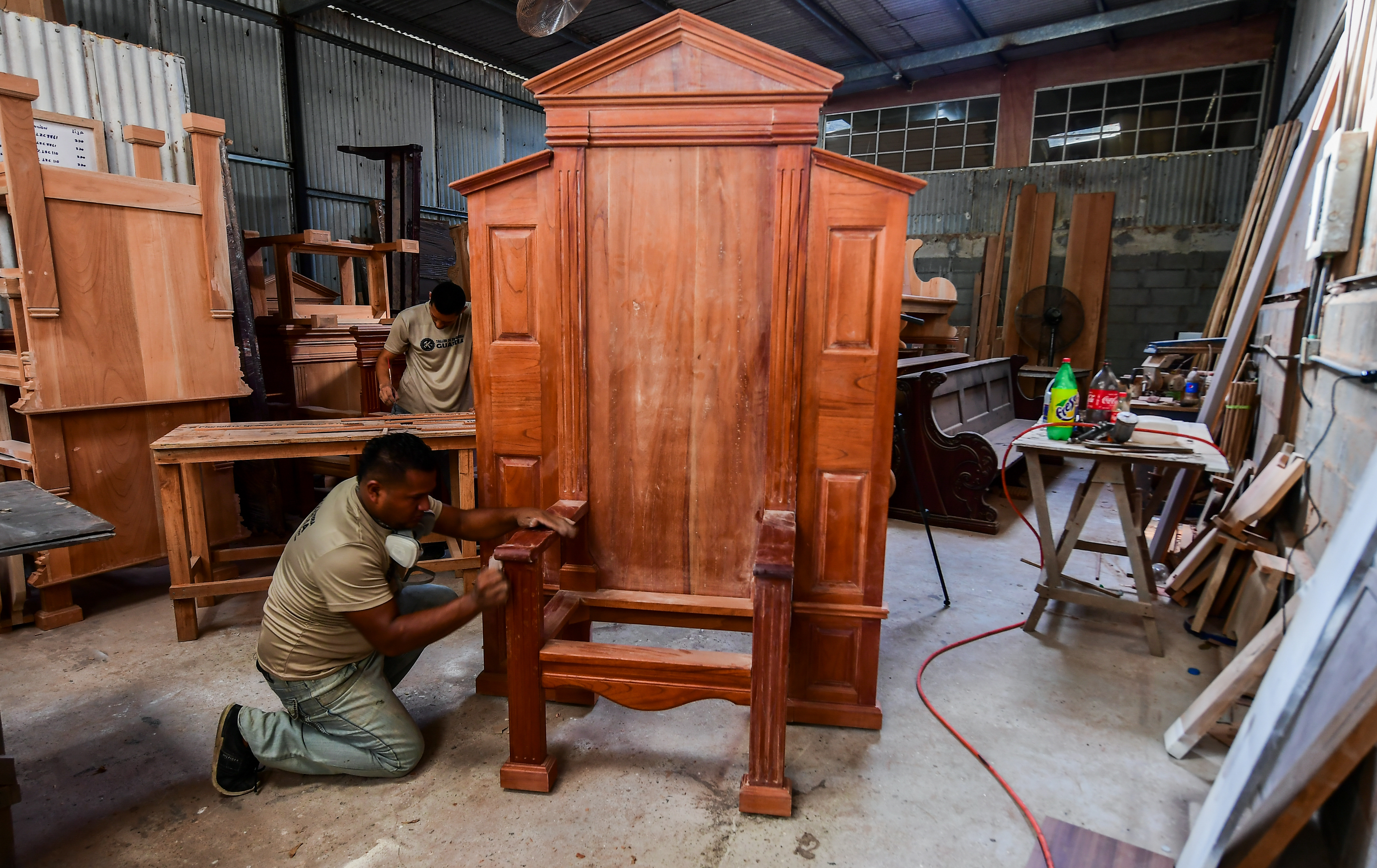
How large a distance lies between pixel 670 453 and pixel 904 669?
1545 mm

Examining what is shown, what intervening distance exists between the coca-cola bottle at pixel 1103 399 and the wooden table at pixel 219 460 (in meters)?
3.05

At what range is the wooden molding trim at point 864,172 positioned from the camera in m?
2.31

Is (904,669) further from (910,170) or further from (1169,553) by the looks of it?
(910,170)

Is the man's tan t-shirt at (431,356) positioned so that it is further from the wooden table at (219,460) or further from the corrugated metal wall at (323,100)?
the corrugated metal wall at (323,100)

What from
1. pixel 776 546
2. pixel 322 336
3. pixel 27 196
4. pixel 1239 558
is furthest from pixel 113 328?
pixel 1239 558

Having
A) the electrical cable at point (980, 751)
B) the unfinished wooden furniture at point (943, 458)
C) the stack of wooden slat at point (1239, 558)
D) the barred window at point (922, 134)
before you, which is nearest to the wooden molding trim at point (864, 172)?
Result: the electrical cable at point (980, 751)

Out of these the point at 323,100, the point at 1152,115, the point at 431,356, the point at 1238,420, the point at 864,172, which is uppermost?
the point at 1152,115

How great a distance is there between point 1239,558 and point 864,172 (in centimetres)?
289

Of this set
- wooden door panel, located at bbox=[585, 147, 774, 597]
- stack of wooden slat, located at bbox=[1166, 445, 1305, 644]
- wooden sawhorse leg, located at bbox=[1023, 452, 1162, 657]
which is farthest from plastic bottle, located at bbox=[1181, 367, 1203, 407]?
wooden door panel, located at bbox=[585, 147, 774, 597]

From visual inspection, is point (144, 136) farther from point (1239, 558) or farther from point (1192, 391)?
point (1192, 391)

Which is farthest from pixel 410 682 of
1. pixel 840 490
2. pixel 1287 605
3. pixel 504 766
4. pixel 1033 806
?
pixel 1287 605

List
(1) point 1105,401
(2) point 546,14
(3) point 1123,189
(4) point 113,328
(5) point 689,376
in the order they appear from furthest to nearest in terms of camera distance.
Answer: (3) point 1123,189 → (2) point 546,14 → (4) point 113,328 → (1) point 1105,401 → (5) point 689,376

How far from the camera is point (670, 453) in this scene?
2568mm

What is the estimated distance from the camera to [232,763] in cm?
227
